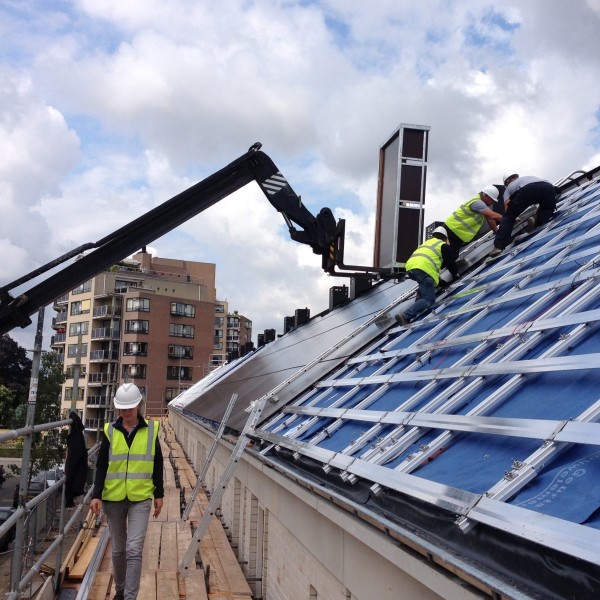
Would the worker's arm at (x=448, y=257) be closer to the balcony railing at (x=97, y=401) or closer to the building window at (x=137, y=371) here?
the building window at (x=137, y=371)

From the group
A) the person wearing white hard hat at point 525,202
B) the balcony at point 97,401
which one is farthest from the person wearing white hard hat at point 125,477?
the balcony at point 97,401

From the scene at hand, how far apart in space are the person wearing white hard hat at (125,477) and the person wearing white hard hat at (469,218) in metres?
6.30

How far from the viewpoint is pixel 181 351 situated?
8081 centimetres

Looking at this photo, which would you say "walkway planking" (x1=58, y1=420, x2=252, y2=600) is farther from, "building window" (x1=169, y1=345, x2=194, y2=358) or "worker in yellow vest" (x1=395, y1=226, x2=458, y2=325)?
"building window" (x1=169, y1=345, x2=194, y2=358)

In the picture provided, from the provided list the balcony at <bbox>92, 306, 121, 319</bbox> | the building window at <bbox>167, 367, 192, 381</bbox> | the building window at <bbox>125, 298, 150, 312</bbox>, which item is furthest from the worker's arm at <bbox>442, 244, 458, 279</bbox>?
the balcony at <bbox>92, 306, 121, 319</bbox>

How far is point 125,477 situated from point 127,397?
2.83 feet

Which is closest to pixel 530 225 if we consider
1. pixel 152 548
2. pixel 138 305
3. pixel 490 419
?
pixel 490 419

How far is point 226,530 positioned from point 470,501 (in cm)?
1108

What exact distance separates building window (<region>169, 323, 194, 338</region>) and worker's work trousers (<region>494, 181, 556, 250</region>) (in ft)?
237

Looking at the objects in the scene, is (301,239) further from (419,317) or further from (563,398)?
(563,398)

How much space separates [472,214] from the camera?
1138 cm

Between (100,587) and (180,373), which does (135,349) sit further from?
(100,587)

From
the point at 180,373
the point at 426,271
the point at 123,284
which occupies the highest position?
the point at 123,284

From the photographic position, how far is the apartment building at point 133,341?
76.2 m
